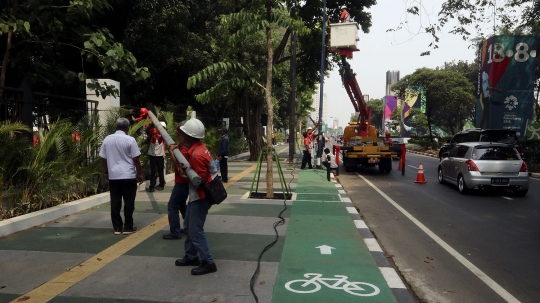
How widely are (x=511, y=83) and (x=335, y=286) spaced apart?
86.5 ft

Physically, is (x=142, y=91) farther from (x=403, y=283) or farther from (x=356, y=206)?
(x=403, y=283)

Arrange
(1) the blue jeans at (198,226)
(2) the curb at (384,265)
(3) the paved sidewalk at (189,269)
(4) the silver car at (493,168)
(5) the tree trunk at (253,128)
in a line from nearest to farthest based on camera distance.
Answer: (3) the paved sidewalk at (189,269) < (2) the curb at (384,265) < (1) the blue jeans at (198,226) < (4) the silver car at (493,168) < (5) the tree trunk at (253,128)

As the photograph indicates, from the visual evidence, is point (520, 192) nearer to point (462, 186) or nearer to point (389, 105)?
point (462, 186)

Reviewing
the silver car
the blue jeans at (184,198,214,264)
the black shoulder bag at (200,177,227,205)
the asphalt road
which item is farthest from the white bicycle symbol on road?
the silver car

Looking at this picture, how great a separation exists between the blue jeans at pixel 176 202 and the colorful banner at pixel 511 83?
24.7 m

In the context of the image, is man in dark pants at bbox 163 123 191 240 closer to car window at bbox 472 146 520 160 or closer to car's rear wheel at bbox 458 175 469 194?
car's rear wheel at bbox 458 175 469 194

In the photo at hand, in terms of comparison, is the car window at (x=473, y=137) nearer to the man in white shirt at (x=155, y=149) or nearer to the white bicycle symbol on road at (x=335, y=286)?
the man in white shirt at (x=155, y=149)

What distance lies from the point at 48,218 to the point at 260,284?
4535mm

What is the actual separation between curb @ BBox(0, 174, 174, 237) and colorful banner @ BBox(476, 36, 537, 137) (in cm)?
2423

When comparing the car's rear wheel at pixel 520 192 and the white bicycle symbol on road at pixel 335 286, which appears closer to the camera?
the white bicycle symbol on road at pixel 335 286

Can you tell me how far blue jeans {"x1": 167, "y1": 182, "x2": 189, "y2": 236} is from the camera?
602 cm

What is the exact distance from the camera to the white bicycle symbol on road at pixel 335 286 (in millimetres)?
4496

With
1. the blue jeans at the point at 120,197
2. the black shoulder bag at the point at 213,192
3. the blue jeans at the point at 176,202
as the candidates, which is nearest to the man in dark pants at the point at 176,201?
the blue jeans at the point at 176,202

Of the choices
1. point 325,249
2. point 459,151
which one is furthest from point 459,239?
point 459,151
